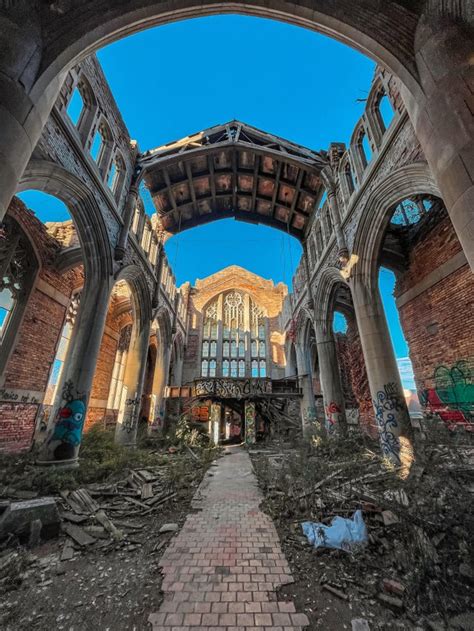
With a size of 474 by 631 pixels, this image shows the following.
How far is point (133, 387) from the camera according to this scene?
11766mm

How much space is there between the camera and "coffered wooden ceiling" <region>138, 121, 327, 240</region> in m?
13.6

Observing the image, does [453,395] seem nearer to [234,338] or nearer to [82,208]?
[82,208]

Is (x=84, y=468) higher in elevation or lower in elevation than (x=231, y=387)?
lower

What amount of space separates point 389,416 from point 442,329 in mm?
3670

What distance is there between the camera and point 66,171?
23.3 feet

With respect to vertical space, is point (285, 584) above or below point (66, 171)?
below

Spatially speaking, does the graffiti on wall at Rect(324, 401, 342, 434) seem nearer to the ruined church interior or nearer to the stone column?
the ruined church interior

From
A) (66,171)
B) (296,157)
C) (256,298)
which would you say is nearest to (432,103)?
(66,171)

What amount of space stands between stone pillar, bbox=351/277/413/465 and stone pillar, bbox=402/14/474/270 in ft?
17.8

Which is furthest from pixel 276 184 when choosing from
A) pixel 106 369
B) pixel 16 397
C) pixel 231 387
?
pixel 16 397

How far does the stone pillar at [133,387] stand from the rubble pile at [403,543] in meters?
8.36

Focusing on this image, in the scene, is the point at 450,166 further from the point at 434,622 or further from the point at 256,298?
the point at 256,298

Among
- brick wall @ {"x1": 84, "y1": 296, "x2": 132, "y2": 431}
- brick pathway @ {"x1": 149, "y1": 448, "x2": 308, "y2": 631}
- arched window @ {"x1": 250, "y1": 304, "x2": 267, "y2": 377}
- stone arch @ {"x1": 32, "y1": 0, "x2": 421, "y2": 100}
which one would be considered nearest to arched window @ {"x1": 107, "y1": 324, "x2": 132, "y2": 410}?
brick wall @ {"x1": 84, "y1": 296, "x2": 132, "y2": 431}

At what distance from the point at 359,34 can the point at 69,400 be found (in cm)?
1035
